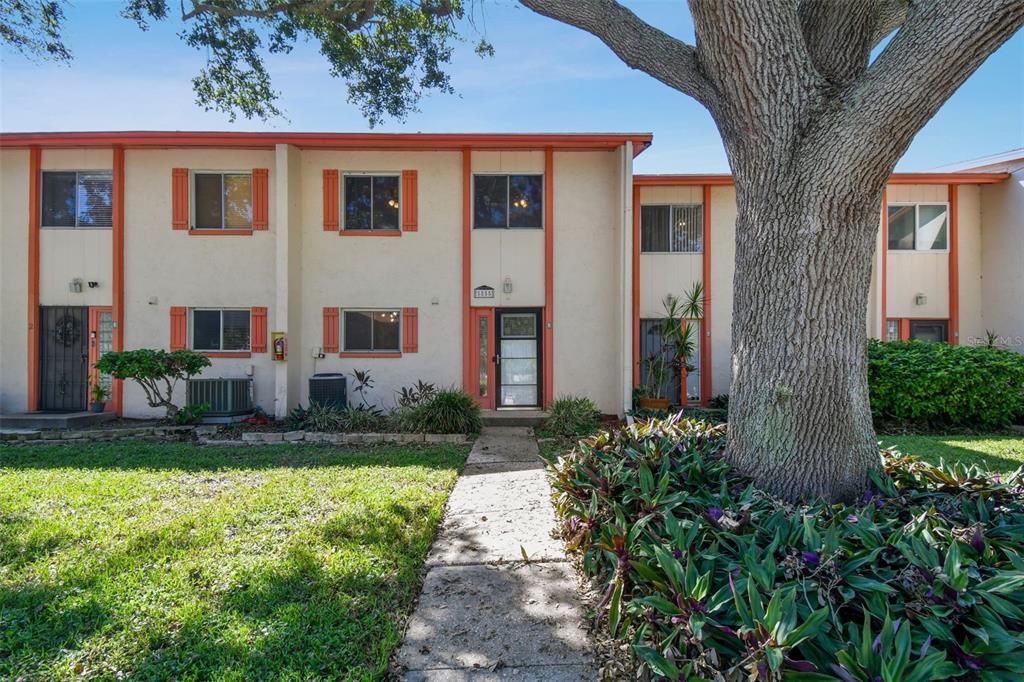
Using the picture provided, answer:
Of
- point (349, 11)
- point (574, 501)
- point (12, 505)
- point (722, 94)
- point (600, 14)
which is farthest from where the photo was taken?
point (349, 11)

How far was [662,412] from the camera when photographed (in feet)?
30.4

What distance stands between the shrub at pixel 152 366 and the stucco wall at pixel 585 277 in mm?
6381

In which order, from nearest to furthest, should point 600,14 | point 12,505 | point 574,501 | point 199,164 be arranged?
point 574,501, point 600,14, point 12,505, point 199,164

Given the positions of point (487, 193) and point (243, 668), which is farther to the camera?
point (487, 193)

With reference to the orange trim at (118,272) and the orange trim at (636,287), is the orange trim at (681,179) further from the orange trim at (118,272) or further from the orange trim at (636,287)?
the orange trim at (118,272)

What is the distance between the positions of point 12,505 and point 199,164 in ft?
23.5

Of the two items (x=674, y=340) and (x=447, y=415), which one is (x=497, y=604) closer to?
(x=447, y=415)

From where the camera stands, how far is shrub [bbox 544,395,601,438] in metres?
8.64

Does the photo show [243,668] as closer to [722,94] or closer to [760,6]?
[722,94]

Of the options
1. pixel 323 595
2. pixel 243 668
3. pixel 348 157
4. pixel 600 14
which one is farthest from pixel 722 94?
pixel 348 157

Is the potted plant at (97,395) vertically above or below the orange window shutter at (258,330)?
below

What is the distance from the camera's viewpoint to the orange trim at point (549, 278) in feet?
32.3

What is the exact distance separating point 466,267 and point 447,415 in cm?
300

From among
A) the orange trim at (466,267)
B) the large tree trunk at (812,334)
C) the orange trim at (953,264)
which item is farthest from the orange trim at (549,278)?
the orange trim at (953,264)
